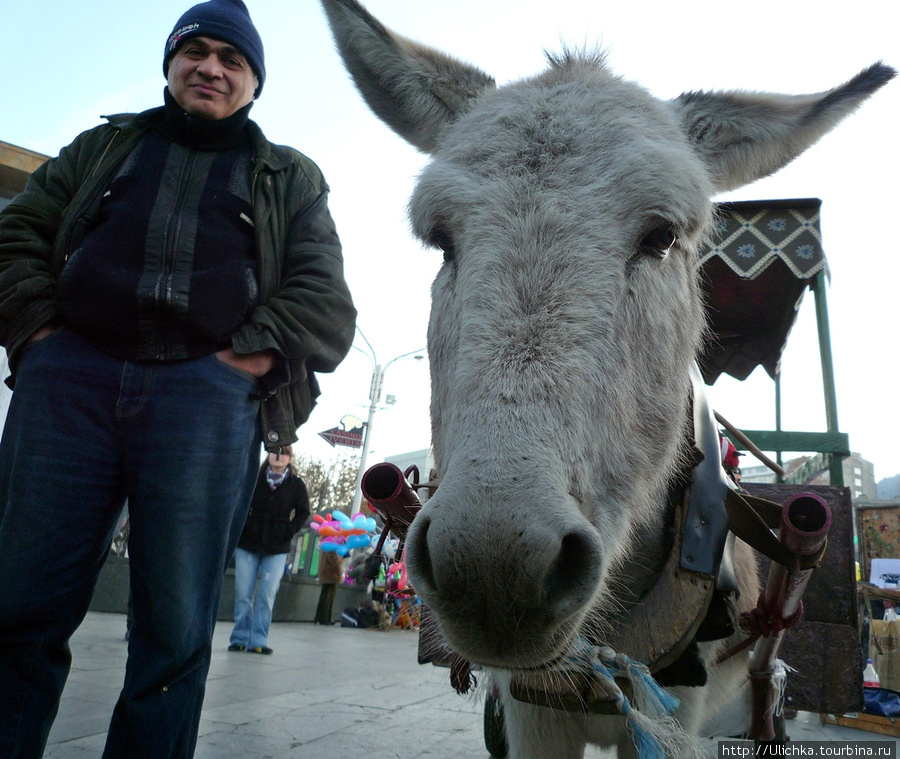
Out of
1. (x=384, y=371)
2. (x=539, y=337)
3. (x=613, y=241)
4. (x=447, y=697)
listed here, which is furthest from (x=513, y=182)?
(x=384, y=371)

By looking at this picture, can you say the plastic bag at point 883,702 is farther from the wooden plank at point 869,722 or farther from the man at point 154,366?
the man at point 154,366

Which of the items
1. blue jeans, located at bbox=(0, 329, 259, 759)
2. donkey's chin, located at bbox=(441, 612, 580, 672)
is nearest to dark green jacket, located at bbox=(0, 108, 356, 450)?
blue jeans, located at bbox=(0, 329, 259, 759)

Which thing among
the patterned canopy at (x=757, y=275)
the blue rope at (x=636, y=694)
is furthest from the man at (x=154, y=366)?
the patterned canopy at (x=757, y=275)

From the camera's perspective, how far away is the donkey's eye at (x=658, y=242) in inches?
72.5

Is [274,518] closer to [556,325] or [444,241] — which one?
[444,241]

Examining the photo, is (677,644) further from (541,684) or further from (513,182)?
(513,182)

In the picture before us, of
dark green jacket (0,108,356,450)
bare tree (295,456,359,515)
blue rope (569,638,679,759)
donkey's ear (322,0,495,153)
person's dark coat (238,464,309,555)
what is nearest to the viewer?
blue rope (569,638,679,759)

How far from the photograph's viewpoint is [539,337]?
151 centimetres

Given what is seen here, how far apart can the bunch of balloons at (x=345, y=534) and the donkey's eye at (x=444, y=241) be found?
11.3m

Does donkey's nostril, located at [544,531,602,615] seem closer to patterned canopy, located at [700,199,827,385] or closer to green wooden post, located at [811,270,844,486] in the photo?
patterned canopy, located at [700,199,827,385]

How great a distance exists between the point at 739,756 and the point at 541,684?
172 centimetres

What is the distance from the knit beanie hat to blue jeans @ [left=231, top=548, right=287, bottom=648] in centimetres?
641

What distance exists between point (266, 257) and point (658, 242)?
4.36 ft

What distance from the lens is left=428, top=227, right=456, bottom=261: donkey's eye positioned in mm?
1962
